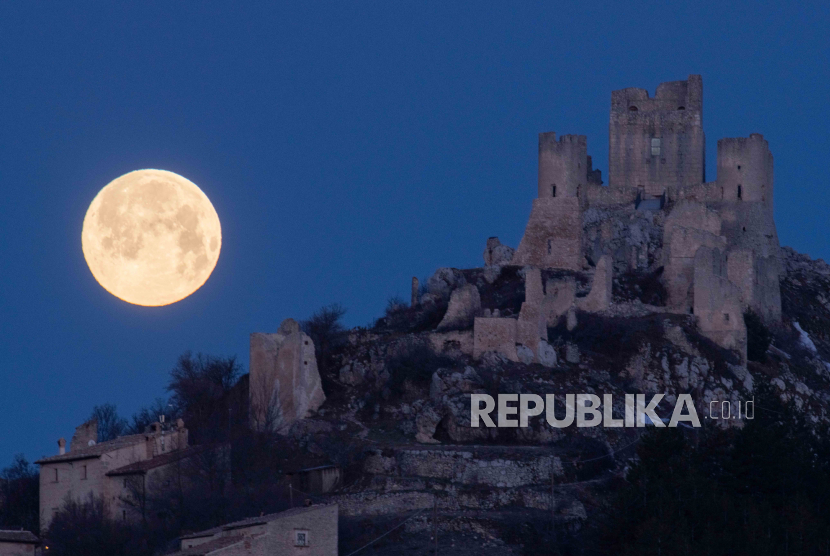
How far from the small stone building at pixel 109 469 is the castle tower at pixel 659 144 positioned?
27.6 meters

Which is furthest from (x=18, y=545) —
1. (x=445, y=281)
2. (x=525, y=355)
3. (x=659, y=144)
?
(x=659, y=144)

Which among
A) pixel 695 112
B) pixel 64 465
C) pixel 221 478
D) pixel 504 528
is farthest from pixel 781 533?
pixel 695 112

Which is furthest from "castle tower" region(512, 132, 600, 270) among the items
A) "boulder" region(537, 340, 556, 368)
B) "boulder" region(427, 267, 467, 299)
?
"boulder" region(537, 340, 556, 368)

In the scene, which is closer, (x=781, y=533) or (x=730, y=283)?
(x=781, y=533)

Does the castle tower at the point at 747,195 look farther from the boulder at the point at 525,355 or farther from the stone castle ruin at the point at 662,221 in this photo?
the boulder at the point at 525,355

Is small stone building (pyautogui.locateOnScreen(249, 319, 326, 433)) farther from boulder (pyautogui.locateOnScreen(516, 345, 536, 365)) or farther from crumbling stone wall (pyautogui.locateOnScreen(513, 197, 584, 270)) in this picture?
crumbling stone wall (pyautogui.locateOnScreen(513, 197, 584, 270))

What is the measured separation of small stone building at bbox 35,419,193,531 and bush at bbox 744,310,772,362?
22.0 m

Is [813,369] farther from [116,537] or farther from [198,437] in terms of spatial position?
[116,537]

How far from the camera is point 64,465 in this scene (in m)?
56.9

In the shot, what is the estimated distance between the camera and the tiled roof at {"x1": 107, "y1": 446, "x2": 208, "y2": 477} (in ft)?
180

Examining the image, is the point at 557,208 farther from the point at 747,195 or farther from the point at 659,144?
the point at 747,195

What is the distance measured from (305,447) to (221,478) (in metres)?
3.49

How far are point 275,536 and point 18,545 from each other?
30.8ft

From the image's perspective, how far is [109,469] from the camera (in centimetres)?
5575
